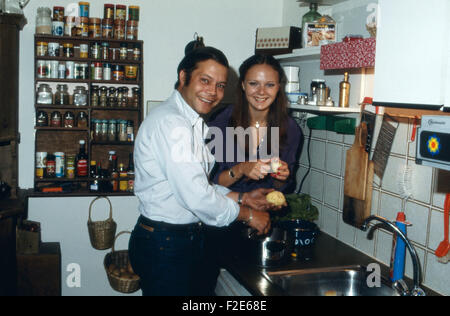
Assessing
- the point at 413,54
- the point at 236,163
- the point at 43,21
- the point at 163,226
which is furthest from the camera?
the point at 43,21

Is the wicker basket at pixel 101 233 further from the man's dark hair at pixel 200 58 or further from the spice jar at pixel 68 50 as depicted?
the man's dark hair at pixel 200 58

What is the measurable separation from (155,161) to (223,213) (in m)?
0.29

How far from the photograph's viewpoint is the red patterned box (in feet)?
5.06

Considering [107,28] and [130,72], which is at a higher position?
[107,28]

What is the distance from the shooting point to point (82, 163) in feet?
9.20

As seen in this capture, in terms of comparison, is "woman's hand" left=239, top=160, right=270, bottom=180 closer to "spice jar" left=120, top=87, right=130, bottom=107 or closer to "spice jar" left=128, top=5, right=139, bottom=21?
"spice jar" left=120, top=87, right=130, bottom=107

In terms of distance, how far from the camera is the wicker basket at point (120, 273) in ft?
8.68

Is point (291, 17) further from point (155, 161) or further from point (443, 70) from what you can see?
point (443, 70)

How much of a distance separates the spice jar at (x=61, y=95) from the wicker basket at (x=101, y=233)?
2.07 feet

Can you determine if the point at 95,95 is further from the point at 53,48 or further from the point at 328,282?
the point at 328,282

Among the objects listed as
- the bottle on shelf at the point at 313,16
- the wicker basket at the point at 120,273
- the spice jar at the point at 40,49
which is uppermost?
the bottle on shelf at the point at 313,16

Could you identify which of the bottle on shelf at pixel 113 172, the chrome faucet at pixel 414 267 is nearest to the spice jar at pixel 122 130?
the bottle on shelf at pixel 113 172

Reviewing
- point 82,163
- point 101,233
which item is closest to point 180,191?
point 101,233

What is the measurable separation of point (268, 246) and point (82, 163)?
1.55 m
